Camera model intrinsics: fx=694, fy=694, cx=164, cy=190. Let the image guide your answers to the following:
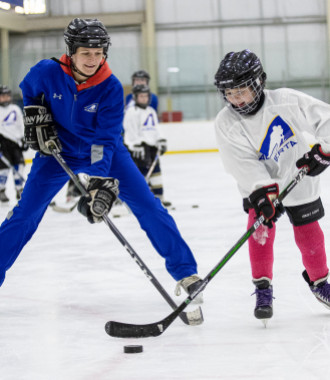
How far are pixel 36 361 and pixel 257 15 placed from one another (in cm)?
1168

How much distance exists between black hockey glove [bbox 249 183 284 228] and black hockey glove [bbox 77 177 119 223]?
429 mm

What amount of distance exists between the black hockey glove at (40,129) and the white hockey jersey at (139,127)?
311cm

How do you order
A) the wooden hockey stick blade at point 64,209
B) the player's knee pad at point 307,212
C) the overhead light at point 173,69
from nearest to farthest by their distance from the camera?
the player's knee pad at point 307,212
the wooden hockey stick blade at point 64,209
the overhead light at point 173,69

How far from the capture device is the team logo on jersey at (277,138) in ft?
6.86

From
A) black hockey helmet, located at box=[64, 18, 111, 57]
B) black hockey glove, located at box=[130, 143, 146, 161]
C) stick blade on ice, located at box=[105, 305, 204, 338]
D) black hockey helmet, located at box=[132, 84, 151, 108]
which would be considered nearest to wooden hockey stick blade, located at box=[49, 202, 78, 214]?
black hockey glove, located at box=[130, 143, 146, 161]

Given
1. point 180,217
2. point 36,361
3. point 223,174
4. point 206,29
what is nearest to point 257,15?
point 206,29

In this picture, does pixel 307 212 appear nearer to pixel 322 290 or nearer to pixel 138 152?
pixel 322 290

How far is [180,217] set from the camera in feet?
15.2

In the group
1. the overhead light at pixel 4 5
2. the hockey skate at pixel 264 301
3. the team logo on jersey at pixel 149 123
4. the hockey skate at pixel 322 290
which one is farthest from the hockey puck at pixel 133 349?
the overhead light at pixel 4 5

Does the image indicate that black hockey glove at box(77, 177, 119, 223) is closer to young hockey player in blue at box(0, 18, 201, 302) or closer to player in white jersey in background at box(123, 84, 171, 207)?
young hockey player in blue at box(0, 18, 201, 302)

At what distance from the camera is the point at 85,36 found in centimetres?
216

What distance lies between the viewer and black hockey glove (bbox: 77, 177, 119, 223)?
2115mm

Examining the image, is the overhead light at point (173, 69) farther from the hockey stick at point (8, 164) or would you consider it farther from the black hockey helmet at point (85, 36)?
the black hockey helmet at point (85, 36)

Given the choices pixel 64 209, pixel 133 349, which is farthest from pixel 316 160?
pixel 64 209
